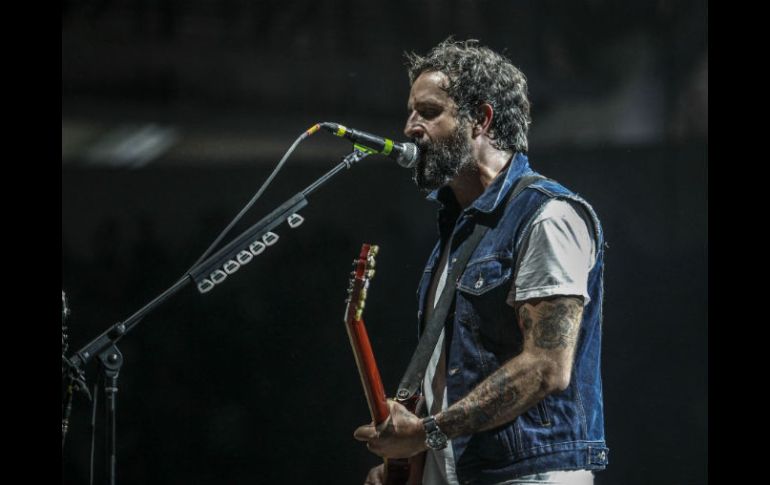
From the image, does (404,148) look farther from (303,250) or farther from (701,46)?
(701,46)

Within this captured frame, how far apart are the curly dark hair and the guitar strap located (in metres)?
0.20

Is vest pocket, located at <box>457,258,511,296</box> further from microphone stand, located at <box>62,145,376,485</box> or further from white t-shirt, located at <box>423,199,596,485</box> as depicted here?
microphone stand, located at <box>62,145,376,485</box>

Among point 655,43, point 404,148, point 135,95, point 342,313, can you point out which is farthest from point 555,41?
point 135,95

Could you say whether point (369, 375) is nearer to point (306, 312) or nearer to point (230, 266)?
point (230, 266)

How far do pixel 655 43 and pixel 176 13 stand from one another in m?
1.59

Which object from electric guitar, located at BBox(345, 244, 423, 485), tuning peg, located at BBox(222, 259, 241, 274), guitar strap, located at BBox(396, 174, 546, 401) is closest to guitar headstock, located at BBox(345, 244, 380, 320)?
electric guitar, located at BBox(345, 244, 423, 485)

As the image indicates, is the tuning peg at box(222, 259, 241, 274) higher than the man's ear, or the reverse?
the man's ear

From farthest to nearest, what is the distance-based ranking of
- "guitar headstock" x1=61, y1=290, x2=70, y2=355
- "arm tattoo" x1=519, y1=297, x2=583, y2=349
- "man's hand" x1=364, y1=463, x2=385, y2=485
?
"guitar headstock" x1=61, y1=290, x2=70, y2=355 → "man's hand" x1=364, y1=463, x2=385, y2=485 → "arm tattoo" x1=519, y1=297, x2=583, y2=349

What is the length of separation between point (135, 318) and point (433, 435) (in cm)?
79

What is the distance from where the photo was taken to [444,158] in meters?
2.37

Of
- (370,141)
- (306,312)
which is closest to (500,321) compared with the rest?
(370,141)

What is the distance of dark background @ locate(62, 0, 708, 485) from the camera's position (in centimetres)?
275

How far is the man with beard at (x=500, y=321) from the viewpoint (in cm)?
Result: 205

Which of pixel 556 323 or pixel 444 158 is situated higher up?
pixel 444 158
